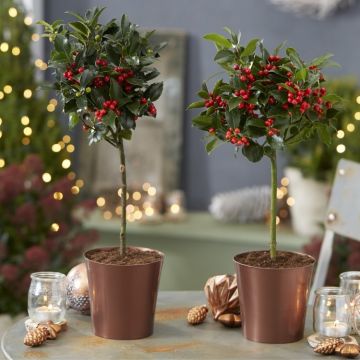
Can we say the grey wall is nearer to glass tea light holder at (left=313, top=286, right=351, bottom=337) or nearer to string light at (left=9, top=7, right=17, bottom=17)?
string light at (left=9, top=7, right=17, bottom=17)

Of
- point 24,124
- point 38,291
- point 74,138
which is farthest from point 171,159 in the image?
point 38,291

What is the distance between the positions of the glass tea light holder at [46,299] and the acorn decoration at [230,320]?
29cm

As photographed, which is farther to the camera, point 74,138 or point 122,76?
point 74,138

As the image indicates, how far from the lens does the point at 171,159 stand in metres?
3.74

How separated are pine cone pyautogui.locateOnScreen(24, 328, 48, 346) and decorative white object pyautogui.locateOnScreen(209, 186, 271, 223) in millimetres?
2162

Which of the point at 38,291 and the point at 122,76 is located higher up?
the point at 122,76

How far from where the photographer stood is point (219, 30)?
145 inches

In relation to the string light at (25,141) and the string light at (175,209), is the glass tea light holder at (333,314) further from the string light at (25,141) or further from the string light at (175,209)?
the string light at (175,209)

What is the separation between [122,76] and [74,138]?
8.18 ft

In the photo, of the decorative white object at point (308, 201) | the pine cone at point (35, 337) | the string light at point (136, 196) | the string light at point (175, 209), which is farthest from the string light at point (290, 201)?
the pine cone at point (35, 337)

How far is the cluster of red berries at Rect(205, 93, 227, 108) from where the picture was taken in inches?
55.6

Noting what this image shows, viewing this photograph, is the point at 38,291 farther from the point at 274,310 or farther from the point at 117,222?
the point at 117,222

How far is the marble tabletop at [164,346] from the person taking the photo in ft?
4.43

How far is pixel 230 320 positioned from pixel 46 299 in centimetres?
33
